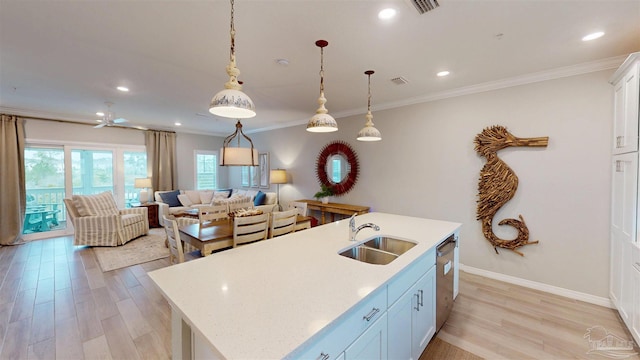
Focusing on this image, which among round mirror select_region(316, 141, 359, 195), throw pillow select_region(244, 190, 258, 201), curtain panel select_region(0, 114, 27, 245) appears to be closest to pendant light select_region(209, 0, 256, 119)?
round mirror select_region(316, 141, 359, 195)

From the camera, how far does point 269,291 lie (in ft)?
4.08

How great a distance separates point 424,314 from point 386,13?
7.45 feet

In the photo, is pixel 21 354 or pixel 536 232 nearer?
pixel 21 354

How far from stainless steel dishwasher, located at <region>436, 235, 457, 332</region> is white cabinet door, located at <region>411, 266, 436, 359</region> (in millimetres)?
82

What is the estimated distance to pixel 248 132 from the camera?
7.37 metres

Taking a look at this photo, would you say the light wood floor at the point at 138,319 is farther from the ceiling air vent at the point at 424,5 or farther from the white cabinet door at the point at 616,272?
the ceiling air vent at the point at 424,5

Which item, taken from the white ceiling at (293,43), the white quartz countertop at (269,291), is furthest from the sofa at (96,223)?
the white quartz countertop at (269,291)

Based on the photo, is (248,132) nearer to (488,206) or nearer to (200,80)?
(200,80)

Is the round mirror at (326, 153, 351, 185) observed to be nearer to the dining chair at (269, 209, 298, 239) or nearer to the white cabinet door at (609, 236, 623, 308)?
the dining chair at (269, 209, 298, 239)

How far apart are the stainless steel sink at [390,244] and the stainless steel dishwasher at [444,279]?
0.27 metres

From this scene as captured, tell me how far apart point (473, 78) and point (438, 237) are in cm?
222

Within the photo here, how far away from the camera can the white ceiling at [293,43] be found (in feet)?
6.01

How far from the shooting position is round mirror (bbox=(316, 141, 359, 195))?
15.9 ft

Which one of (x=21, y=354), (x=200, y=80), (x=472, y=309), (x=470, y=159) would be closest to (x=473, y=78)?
(x=470, y=159)
